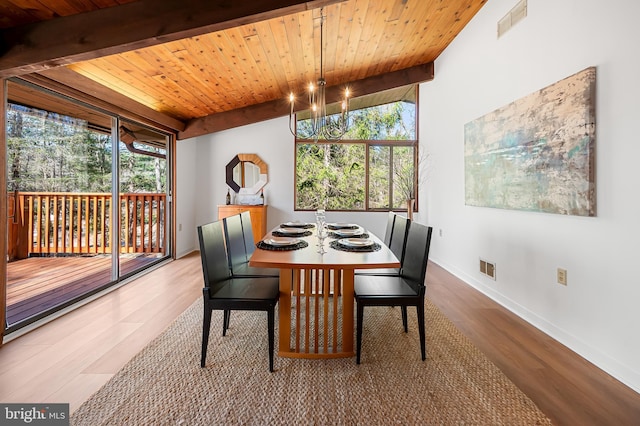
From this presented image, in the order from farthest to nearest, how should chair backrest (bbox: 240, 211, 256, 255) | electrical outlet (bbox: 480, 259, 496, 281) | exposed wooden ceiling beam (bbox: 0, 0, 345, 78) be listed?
electrical outlet (bbox: 480, 259, 496, 281), chair backrest (bbox: 240, 211, 256, 255), exposed wooden ceiling beam (bbox: 0, 0, 345, 78)

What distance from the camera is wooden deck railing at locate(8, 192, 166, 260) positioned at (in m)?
2.70

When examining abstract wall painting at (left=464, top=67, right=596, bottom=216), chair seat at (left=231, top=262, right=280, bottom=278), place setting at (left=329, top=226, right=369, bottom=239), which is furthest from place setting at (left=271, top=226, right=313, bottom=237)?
abstract wall painting at (left=464, top=67, right=596, bottom=216)

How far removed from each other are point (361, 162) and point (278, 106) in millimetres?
1755

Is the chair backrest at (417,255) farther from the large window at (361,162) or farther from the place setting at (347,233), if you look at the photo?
the large window at (361,162)

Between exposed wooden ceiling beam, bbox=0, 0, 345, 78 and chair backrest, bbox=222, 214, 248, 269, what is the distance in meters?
1.37

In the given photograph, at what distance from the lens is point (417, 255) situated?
81.6 inches

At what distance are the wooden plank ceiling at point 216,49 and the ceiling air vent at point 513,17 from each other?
0.50m

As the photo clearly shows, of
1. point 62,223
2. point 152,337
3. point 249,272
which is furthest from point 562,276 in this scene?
point 62,223

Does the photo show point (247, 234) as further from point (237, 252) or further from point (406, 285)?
point (406, 285)

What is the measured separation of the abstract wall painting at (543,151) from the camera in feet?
6.63

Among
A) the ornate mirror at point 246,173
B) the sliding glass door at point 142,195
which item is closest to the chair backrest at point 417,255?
the sliding glass door at point 142,195

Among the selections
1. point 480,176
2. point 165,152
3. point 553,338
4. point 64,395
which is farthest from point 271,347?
point 165,152

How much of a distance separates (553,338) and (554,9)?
99.9 inches

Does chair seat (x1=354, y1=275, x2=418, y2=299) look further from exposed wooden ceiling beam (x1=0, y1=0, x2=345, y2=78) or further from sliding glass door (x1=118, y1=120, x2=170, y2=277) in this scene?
sliding glass door (x1=118, y1=120, x2=170, y2=277)
